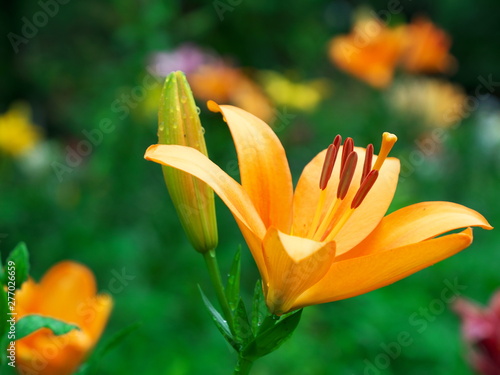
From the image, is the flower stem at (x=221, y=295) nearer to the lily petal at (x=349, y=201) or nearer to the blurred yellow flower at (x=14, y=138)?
the lily petal at (x=349, y=201)

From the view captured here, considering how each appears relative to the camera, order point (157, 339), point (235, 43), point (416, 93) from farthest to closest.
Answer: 1. point (235, 43)
2. point (416, 93)
3. point (157, 339)

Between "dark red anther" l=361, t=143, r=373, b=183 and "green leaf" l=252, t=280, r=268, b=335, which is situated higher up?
"dark red anther" l=361, t=143, r=373, b=183

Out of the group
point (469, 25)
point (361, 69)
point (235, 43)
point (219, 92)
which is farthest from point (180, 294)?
point (469, 25)

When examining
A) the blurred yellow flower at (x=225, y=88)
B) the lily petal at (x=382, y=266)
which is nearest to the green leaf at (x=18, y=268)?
the lily petal at (x=382, y=266)

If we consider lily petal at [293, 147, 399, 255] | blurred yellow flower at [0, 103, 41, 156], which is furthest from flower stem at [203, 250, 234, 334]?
blurred yellow flower at [0, 103, 41, 156]

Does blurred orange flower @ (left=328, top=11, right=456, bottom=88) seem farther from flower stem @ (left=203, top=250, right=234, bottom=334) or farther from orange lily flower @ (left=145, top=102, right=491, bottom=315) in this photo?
flower stem @ (left=203, top=250, right=234, bottom=334)

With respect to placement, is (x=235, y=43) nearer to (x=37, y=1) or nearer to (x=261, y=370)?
(x=37, y=1)
